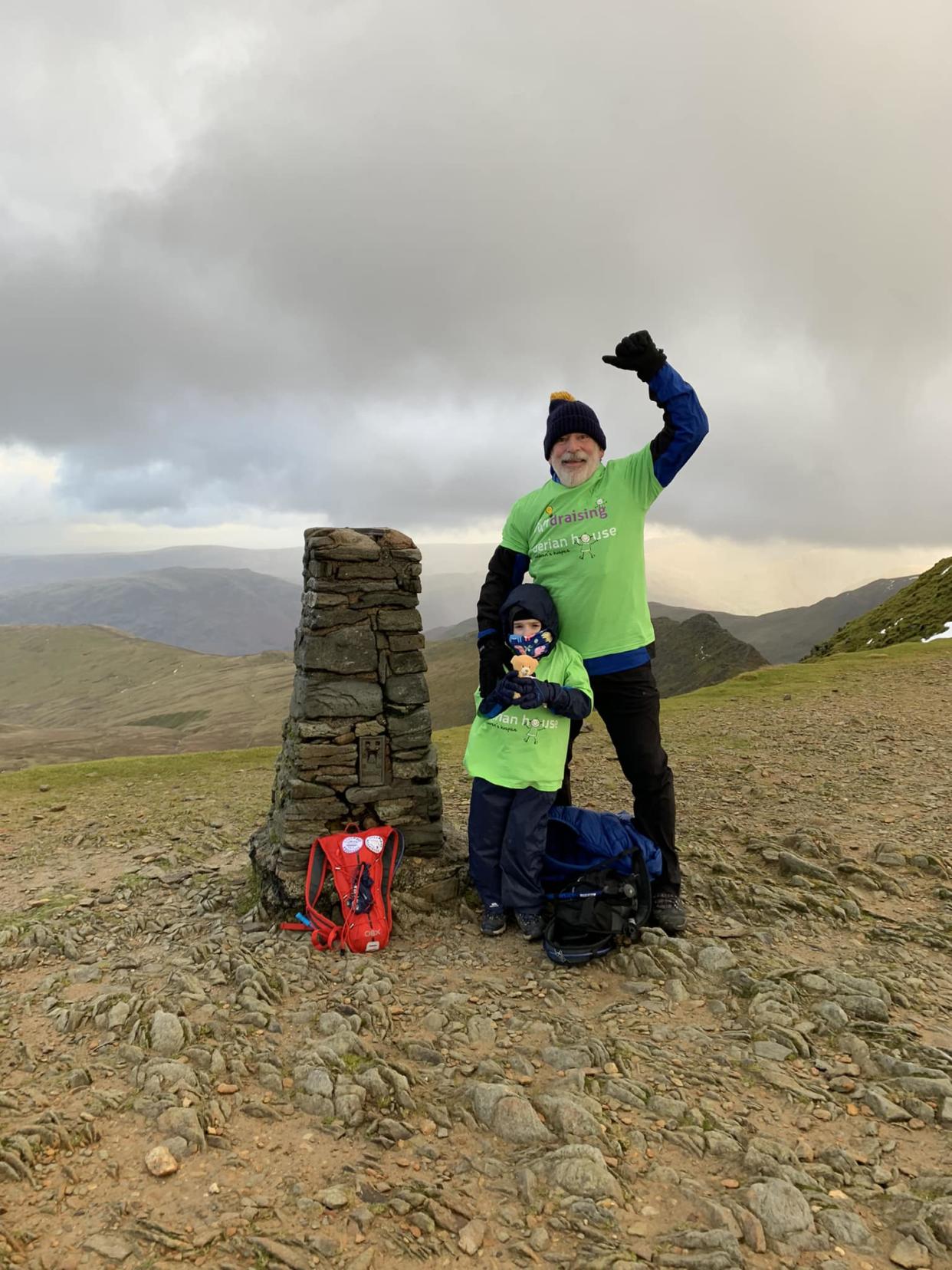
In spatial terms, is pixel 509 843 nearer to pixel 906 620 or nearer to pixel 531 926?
pixel 531 926

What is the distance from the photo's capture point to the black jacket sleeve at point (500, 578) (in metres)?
6.96

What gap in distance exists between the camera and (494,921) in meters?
6.88

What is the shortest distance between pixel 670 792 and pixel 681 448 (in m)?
3.40

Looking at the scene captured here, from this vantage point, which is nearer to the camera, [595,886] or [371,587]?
[595,886]

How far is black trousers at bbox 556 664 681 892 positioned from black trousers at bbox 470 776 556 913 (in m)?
0.72

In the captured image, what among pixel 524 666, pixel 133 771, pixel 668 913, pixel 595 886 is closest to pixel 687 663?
pixel 133 771

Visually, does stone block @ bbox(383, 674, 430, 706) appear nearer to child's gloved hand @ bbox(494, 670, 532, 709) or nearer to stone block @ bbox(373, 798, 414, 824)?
stone block @ bbox(373, 798, 414, 824)

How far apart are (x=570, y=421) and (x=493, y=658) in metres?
2.42

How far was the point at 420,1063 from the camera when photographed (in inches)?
202

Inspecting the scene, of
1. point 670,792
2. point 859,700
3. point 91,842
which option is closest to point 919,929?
point 670,792

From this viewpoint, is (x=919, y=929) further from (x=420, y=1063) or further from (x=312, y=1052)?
(x=312, y=1052)

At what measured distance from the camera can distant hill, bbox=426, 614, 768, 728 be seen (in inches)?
3295

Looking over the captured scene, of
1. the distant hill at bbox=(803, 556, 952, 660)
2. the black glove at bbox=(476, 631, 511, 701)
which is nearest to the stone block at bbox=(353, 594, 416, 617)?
the black glove at bbox=(476, 631, 511, 701)

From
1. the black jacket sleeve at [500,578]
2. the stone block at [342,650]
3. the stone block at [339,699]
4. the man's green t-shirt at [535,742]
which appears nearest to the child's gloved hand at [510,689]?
the man's green t-shirt at [535,742]
